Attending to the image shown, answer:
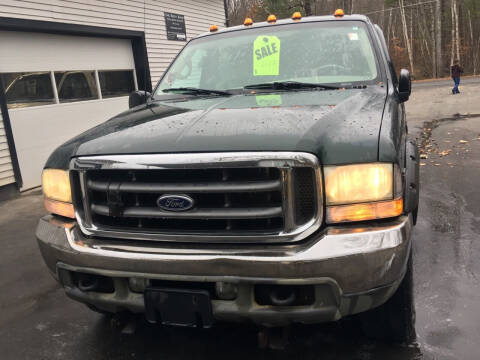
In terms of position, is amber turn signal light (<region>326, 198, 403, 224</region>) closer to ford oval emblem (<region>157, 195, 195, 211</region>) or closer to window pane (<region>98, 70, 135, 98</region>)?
ford oval emblem (<region>157, 195, 195, 211</region>)

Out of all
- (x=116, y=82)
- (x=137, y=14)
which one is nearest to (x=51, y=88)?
(x=116, y=82)

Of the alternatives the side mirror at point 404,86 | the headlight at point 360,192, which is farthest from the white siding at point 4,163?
the headlight at point 360,192

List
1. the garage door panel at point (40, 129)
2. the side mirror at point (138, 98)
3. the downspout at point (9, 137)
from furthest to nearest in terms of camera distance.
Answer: the garage door panel at point (40, 129) < the downspout at point (9, 137) < the side mirror at point (138, 98)

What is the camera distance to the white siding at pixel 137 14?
7.39m

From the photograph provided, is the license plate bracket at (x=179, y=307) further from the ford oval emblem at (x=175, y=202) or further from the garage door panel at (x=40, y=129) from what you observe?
the garage door panel at (x=40, y=129)

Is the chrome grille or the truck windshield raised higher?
the truck windshield

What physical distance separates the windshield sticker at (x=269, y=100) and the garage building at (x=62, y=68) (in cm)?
415

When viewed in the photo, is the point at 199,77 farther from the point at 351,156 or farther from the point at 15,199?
the point at 15,199

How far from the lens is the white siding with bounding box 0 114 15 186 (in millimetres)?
6969

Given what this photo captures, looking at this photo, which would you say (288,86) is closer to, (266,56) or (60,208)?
(266,56)

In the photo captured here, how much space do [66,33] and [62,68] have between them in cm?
64

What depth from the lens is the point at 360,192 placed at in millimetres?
2004

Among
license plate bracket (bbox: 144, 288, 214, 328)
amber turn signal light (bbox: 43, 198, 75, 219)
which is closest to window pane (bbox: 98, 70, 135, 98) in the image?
amber turn signal light (bbox: 43, 198, 75, 219)

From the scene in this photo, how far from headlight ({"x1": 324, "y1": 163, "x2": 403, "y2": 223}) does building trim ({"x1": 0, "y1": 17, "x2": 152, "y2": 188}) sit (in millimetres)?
4893
